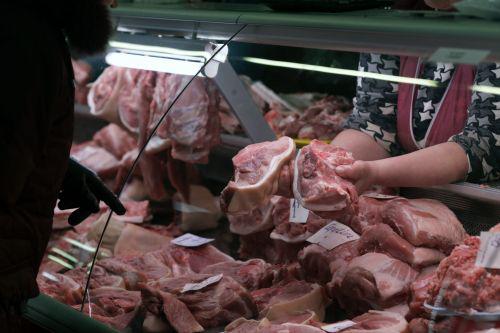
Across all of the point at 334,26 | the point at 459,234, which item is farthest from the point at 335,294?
the point at 334,26

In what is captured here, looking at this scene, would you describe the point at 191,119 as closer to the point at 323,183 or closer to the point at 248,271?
the point at 248,271

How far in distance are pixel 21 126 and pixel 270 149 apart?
0.86 metres

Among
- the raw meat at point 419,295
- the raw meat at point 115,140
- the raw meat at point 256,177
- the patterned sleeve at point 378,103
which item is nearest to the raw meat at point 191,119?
the raw meat at point 256,177

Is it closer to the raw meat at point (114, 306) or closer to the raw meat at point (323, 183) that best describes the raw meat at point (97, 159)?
the raw meat at point (114, 306)

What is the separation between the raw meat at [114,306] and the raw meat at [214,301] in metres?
0.10

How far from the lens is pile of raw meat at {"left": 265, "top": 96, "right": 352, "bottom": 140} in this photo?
3.16m

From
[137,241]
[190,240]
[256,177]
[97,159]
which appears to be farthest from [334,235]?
[97,159]

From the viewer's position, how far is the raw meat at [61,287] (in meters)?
2.90

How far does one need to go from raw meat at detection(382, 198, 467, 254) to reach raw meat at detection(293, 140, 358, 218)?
15 cm

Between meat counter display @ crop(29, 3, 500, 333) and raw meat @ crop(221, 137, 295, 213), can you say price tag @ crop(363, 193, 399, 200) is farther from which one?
raw meat @ crop(221, 137, 295, 213)

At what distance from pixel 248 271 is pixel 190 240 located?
0.43m

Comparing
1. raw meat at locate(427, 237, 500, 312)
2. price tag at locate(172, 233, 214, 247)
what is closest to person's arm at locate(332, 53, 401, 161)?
raw meat at locate(427, 237, 500, 312)

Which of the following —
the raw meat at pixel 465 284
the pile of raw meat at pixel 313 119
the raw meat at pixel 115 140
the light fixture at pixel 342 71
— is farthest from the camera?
the raw meat at pixel 115 140

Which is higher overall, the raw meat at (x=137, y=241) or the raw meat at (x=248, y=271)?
the raw meat at (x=248, y=271)
